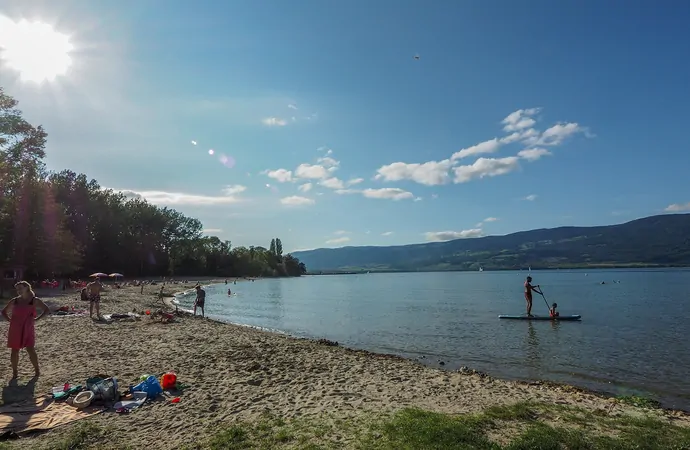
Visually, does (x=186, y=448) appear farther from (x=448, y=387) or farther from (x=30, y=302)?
(x=448, y=387)

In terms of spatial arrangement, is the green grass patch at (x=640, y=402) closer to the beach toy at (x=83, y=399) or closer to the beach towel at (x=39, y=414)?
the beach towel at (x=39, y=414)

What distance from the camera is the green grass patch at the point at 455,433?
20.8ft

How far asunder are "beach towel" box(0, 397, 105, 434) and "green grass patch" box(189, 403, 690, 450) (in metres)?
2.97

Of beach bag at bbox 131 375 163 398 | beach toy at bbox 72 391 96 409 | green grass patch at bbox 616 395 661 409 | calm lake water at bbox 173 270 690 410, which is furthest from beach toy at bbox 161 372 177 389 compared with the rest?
green grass patch at bbox 616 395 661 409

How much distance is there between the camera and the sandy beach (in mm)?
7664

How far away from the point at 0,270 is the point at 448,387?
4020cm

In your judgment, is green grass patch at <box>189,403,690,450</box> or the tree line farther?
the tree line

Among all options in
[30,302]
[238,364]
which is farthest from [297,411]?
[30,302]

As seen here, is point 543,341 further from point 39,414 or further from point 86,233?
point 86,233

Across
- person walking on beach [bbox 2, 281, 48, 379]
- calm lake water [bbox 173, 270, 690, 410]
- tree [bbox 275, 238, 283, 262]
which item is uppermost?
tree [bbox 275, 238, 283, 262]

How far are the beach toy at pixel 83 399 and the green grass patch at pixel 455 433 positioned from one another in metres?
3.25

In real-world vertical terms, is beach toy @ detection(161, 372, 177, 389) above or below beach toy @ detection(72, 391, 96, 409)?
below

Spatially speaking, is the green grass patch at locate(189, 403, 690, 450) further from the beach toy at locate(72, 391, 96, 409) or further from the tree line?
the tree line

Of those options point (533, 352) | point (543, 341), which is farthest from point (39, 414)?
point (543, 341)
